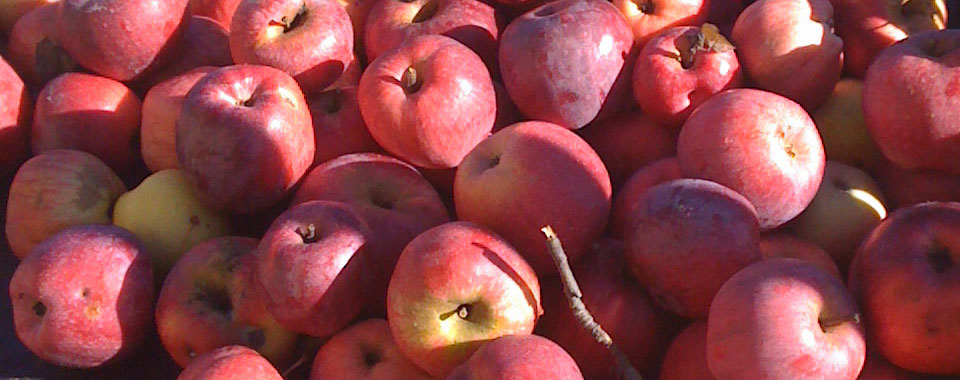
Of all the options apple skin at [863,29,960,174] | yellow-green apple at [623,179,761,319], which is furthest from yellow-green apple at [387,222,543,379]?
apple skin at [863,29,960,174]

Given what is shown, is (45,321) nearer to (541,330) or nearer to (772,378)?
(541,330)

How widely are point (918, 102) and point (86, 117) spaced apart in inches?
78.1

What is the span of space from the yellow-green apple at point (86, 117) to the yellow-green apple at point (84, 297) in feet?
1.53

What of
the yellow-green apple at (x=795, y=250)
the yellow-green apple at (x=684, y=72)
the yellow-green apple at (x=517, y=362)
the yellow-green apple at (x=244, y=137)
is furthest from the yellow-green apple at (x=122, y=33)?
the yellow-green apple at (x=795, y=250)

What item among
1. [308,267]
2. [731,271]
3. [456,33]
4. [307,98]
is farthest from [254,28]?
[731,271]

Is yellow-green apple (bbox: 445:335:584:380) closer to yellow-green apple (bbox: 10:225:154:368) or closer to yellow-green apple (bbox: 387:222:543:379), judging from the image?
yellow-green apple (bbox: 387:222:543:379)

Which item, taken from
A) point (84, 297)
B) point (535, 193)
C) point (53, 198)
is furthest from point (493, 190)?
point (53, 198)

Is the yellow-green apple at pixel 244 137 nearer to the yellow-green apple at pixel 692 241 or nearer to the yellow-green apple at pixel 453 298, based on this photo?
the yellow-green apple at pixel 453 298

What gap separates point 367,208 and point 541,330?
439 millimetres

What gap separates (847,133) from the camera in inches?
77.6

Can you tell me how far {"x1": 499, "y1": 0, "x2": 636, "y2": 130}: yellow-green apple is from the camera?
1.87 m

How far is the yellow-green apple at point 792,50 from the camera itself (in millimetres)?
1891

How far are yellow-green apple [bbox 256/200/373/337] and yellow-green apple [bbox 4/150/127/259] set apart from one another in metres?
0.68

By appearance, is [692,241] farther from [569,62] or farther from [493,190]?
[569,62]
